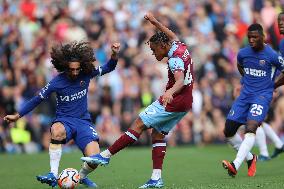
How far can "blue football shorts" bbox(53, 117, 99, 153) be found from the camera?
12602 millimetres

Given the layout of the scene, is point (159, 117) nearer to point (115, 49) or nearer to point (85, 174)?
point (115, 49)

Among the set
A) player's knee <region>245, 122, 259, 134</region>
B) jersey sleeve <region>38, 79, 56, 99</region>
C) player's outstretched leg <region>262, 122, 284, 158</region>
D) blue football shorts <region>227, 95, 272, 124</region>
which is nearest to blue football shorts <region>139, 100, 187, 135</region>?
jersey sleeve <region>38, 79, 56, 99</region>

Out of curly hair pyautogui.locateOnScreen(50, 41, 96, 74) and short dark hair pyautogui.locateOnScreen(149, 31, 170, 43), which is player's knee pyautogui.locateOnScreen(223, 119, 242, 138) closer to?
short dark hair pyautogui.locateOnScreen(149, 31, 170, 43)

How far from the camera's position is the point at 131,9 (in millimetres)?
26844

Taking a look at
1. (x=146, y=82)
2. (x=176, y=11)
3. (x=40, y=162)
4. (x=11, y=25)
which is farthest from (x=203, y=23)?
(x=40, y=162)

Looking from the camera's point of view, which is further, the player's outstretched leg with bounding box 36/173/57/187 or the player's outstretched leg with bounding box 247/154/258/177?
the player's outstretched leg with bounding box 247/154/258/177

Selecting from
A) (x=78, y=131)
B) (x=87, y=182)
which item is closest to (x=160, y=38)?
(x=78, y=131)

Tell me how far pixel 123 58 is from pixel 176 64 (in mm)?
12907

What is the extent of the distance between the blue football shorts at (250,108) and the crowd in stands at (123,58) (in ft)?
22.5

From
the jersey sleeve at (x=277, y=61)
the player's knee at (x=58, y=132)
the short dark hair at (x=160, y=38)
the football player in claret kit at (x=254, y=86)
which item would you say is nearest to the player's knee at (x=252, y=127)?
the football player in claret kit at (x=254, y=86)

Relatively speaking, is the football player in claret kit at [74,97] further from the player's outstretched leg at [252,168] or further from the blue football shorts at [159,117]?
the player's outstretched leg at [252,168]

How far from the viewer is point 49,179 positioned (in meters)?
11.8

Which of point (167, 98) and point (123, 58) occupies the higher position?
point (167, 98)

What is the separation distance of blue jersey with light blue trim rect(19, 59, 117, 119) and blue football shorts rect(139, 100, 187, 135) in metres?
1.23
